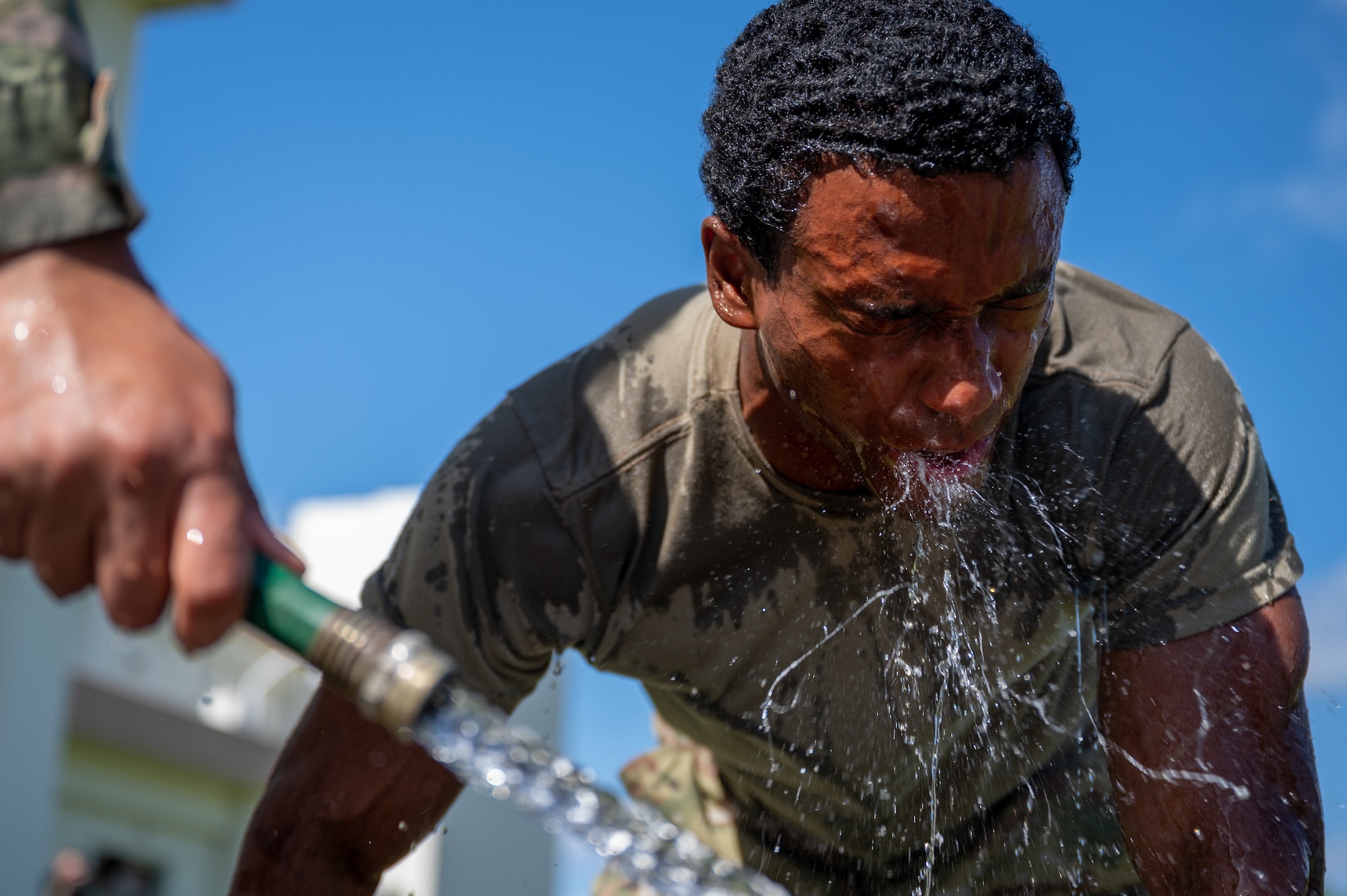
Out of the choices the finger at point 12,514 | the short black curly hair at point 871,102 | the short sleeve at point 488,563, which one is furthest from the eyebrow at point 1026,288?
the finger at point 12,514

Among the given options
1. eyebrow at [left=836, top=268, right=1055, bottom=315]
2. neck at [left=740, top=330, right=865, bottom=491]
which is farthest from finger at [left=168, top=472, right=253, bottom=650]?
neck at [left=740, top=330, right=865, bottom=491]

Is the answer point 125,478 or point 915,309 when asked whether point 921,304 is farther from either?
point 125,478

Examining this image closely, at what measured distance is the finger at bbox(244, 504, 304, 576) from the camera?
4.63 feet

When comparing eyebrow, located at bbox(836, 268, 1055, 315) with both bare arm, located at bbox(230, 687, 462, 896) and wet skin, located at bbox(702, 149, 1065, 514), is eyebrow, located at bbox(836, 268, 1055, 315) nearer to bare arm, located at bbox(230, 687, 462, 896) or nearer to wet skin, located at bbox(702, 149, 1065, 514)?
wet skin, located at bbox(702, 149, 1065, 514)

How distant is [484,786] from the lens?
1.61 m

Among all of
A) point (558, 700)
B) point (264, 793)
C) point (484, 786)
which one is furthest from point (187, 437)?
point (558, 700)

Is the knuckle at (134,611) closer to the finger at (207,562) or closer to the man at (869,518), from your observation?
the finger at (207,562)

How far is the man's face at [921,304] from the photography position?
1997 mm

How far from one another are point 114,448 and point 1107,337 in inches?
66.7

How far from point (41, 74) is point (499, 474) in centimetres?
99

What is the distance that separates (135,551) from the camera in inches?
53.2

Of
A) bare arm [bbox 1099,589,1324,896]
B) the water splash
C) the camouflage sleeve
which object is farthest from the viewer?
bare arm [bbox 1099,589,1324,896]

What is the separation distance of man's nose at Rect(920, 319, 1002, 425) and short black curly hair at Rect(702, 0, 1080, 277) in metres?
0.22

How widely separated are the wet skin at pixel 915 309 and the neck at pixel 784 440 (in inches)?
5.4
